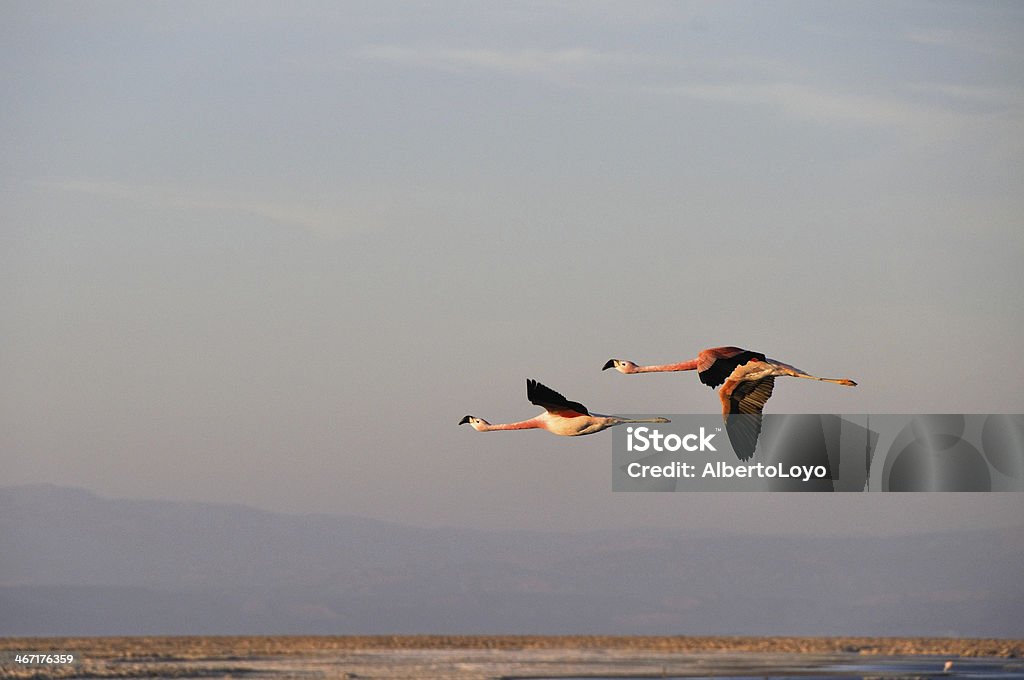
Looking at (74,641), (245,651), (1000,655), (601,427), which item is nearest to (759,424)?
(601,427)

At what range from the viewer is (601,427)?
55656mm

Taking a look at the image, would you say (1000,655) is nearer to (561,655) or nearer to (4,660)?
(561,655)

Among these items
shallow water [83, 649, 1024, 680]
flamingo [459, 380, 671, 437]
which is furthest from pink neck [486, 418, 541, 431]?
shallow water [83, 649, 1024, 680]

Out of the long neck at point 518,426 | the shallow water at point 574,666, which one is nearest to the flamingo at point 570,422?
the long neck at point 518,426

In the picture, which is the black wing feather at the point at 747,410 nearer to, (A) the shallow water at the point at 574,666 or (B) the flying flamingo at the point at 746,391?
(B) the flying flamingo at the point at 746,391

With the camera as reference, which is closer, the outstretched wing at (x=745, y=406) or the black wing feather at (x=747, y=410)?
the black wing feather at (x=747, y=410)

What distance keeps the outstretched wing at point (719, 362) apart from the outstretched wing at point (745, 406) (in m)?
1.37

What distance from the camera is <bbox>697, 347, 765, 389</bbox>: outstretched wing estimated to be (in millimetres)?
49969

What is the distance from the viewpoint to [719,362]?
166 feet

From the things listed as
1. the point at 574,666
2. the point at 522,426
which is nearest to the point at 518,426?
the point at 522,426

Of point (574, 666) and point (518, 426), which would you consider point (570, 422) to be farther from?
point (574, 666)

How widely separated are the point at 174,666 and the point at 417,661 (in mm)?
16232

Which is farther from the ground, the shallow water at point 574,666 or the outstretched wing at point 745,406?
the outstretched wing at point 745,406

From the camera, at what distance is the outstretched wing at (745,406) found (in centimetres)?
5253
